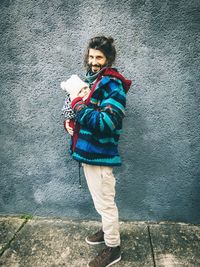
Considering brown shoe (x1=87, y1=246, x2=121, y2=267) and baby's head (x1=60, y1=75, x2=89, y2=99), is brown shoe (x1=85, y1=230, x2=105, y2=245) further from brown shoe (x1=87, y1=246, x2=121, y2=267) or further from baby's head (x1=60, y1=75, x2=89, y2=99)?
baby's head (x1=60, y1=75, x2=89, y2=99)

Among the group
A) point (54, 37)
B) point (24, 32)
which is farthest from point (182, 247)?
point (24, 32)

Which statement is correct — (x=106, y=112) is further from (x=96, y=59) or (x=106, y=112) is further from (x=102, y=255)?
(x=102, y=255)

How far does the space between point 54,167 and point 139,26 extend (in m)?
1.72

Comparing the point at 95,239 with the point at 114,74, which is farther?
the point at 95,239

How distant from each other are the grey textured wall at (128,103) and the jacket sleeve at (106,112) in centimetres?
71

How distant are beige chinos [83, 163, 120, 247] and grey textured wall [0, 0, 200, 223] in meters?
0.69

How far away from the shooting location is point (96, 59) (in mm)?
2311

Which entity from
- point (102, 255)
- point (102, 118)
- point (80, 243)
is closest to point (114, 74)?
point (102, 118)

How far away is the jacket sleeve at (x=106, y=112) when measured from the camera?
2102mm

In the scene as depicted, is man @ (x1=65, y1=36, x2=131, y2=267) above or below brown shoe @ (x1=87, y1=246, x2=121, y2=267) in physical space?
above

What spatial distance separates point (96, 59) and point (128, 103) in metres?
0.72

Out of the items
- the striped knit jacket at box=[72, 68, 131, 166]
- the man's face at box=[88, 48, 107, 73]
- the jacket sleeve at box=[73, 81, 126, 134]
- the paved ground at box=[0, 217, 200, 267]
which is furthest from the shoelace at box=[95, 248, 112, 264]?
the man's face at box=[88, 48, 107, 73]

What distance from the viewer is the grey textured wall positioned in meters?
2.72

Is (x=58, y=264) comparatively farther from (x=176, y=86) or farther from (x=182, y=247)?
(x=176, y=86)
